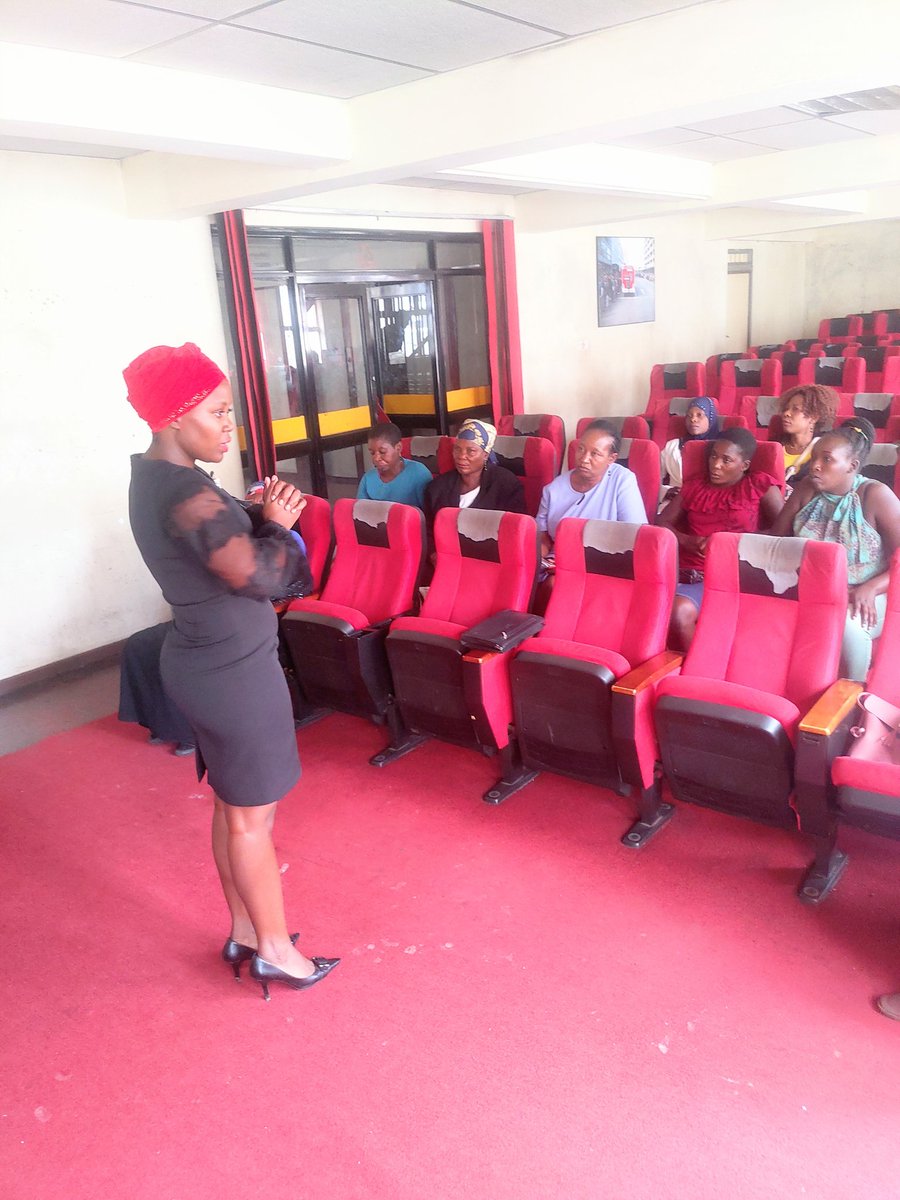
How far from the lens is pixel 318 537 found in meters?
4.42

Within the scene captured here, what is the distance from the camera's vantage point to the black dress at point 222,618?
1.92m

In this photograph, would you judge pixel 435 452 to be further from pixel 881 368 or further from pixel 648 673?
pixel 881 368

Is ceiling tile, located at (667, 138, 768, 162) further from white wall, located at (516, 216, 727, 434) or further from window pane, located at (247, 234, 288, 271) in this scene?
window pane, located at (247, 234, 288, 271)

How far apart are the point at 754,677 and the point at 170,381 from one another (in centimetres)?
205

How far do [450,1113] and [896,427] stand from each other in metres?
5.07

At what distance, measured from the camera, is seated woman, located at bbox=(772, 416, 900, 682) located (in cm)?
319

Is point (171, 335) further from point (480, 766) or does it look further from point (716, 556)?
point (716, 556)

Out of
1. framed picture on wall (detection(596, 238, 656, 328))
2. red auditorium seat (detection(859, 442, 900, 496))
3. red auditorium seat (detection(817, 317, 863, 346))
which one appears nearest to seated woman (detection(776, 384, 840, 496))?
red auditorium seat (detection(859, 442, 900, 496))

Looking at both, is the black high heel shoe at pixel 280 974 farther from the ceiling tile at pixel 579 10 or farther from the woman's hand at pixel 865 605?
the ceiling tile at pixel 579 10

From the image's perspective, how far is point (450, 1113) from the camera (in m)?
2.03

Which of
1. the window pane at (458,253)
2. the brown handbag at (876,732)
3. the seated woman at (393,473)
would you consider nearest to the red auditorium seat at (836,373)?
the window pane at (458,253)

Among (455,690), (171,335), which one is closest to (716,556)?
(455,690)

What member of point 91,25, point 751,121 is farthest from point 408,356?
point 91,25

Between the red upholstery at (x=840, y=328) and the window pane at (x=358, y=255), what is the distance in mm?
6705
